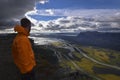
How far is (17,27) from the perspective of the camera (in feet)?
48.0

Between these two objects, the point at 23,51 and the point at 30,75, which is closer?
the point at 23,51

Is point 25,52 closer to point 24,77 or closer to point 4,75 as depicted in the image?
point 24,77

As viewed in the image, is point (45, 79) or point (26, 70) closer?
point (26, 70)

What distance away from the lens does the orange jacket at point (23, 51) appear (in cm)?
1428

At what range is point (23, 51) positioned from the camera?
14258 millimetres

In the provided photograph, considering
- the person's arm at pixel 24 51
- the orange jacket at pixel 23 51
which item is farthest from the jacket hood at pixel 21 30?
the person's arm at pixel 24 51

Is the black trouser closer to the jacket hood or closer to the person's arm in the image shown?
the person's arm

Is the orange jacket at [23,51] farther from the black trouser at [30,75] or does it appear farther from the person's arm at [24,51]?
the black trouser at [30,75]

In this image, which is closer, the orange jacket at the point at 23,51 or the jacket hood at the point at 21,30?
the orange jacket at the point at 23,51

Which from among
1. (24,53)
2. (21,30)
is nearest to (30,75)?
(24,53)

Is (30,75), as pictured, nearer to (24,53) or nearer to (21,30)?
(24,53)

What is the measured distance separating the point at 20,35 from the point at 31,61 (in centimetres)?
129

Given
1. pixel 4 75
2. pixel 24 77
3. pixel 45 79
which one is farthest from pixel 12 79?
pixel 24 77

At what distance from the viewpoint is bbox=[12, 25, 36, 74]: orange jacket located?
46.9 ft
